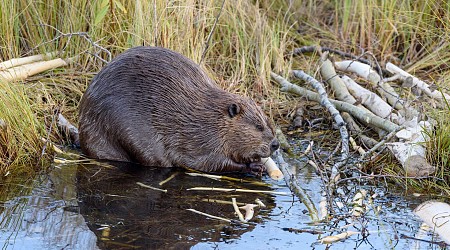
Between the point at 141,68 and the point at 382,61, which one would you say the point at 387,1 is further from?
the point at 141,68

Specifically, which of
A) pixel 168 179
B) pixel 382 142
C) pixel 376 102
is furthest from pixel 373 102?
pixel 168 179

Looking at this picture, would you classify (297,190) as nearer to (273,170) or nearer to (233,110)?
(273,170)

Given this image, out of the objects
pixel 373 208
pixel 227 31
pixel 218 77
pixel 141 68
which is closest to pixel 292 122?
pixel 218 77

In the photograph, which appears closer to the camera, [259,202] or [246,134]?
[259,202]

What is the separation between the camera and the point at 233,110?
191 inches

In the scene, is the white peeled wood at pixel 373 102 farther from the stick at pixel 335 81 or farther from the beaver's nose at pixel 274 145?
the beaver's nose at pixel 274 145

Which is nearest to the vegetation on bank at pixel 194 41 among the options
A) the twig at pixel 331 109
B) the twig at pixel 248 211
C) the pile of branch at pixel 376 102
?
the pile of branch at pixel 376 102

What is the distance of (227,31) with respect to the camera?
6602 mm

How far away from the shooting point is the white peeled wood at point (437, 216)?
381cm

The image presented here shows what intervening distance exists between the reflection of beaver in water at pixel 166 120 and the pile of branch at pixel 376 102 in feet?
2.06

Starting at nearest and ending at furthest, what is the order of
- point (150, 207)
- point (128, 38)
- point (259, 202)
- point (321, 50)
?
1. point (150, 207)
2. point (259, 202)
3. point (128, 38)
4. point (321, 50)

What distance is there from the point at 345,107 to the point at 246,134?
107cm

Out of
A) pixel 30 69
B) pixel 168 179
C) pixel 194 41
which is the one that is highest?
pixel 194 41

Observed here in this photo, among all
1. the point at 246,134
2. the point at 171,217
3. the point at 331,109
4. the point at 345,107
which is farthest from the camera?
the point at 345,107
